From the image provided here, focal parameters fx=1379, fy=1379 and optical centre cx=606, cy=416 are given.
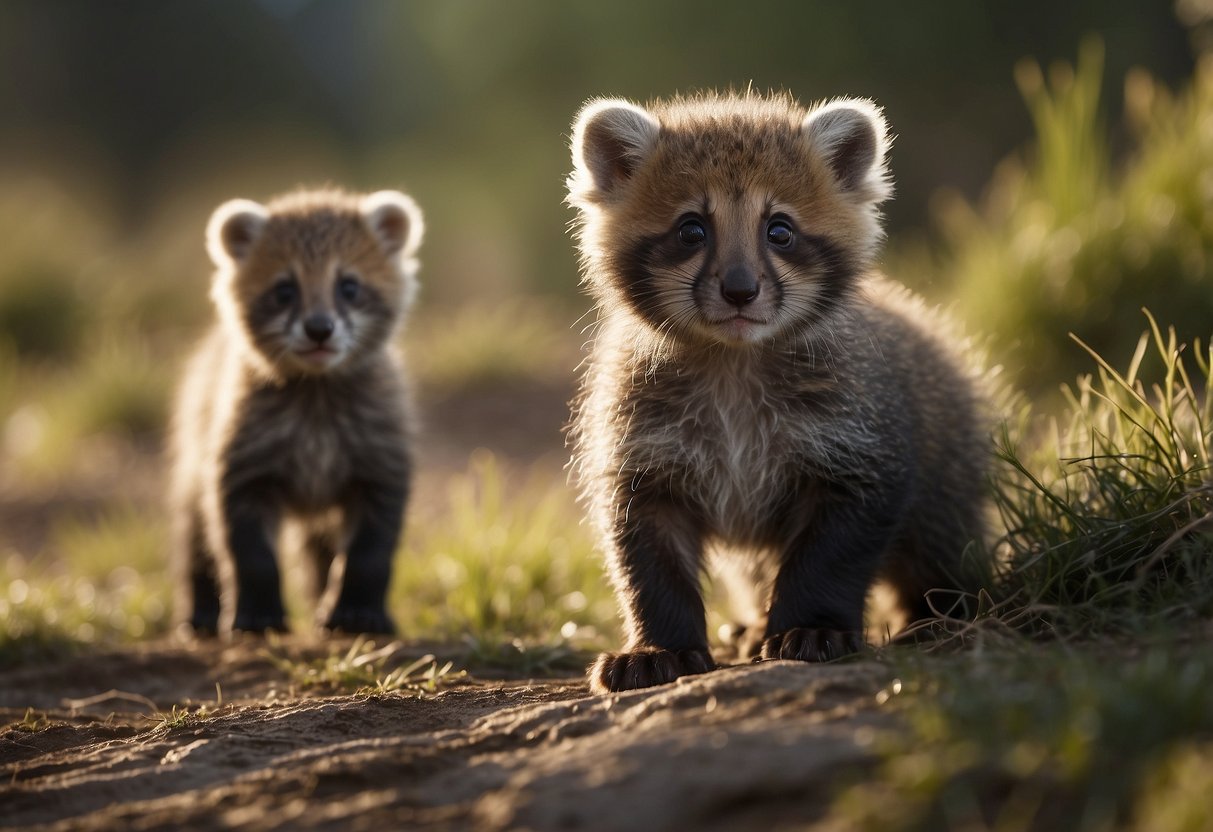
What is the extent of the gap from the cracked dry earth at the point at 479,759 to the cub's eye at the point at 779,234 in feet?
4.81

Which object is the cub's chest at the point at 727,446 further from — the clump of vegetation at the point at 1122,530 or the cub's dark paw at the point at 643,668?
the clump of vegetation at the point at 1122,530

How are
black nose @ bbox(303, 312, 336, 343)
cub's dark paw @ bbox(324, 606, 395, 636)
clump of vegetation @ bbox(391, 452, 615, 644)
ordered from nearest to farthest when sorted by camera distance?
clump of vegetation @ bbox(391, 452, 615, 644) → cub's dark paw @ bbox(324, 606, 395, 636) → black nose @ bbox(303, 312, 336, 343)

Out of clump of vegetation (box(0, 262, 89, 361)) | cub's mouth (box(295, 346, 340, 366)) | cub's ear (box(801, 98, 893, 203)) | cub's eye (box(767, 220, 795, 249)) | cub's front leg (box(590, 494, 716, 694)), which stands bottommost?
cub's front leg (box(590, 494, 716, 694))

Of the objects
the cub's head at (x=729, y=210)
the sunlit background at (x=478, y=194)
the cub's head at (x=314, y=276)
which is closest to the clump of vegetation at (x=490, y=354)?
the sunlit background at (x=478, y=194)

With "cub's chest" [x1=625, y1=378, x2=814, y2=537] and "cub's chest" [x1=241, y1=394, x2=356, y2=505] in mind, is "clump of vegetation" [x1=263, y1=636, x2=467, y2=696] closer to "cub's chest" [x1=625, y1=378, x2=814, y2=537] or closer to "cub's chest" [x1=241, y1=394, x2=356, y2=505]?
"cub's chest" [x1=625, y1=378, x2=814, y2=537]

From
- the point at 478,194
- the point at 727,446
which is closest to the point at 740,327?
the point at 727,446

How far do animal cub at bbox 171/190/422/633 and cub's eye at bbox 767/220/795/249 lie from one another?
8.39 feet

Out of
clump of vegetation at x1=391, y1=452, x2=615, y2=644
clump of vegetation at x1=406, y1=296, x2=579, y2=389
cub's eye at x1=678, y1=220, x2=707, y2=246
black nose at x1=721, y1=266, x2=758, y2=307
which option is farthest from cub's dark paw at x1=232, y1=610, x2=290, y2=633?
clump of vegetation at x1=406, y1=296, x2=579, y2=389

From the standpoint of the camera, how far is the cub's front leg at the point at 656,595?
4.07 m

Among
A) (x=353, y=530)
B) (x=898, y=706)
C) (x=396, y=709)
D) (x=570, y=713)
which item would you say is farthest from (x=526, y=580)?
(x=898, y=706)

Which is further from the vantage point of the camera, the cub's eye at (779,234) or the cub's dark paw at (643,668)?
the cub's eye at (779,234)

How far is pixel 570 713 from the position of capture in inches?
136

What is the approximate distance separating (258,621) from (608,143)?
2765mm

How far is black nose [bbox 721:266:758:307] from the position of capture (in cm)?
418
